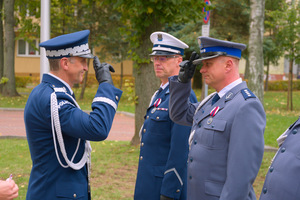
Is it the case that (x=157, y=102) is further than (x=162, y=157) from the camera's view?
Yes

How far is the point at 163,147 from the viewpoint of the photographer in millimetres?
3793

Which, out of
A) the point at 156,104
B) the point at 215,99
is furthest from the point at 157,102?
the point at 215,99

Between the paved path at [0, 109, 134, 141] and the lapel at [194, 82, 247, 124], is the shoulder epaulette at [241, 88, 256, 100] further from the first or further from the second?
the paved path at [0, 109, 134, 141]

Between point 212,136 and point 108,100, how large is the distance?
2.64 ft

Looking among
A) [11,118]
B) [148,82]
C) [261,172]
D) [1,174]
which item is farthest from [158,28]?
[11,118]

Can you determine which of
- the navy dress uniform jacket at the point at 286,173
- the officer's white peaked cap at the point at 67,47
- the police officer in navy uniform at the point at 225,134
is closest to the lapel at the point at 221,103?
the police officer in navy uniform at the point at 225,134

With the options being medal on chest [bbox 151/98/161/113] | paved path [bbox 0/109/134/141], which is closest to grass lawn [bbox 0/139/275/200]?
paved path [bbox 0/109/134/141]

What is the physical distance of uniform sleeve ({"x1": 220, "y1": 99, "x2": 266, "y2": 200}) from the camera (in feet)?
8.48

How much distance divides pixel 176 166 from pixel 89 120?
1.17m

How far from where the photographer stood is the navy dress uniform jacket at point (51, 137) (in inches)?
110

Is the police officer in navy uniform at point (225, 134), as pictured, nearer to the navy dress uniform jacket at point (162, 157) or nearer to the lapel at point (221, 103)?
the lapel at point (221, 103)

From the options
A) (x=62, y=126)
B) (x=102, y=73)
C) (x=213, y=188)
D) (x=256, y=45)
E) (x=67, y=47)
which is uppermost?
(x=256, y=45)

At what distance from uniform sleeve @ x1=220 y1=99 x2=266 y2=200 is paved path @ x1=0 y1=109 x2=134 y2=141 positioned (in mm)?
8855

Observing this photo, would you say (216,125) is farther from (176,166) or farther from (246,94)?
(176,166)
